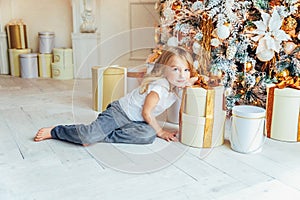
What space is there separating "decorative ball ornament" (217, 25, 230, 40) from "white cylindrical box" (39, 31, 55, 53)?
100 inches

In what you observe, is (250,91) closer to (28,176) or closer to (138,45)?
(138,45)

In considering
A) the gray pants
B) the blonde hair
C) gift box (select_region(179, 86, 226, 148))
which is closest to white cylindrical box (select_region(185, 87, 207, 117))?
gift box (select_region(179, 86, 226, 148))

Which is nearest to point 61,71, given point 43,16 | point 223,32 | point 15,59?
point 15,59

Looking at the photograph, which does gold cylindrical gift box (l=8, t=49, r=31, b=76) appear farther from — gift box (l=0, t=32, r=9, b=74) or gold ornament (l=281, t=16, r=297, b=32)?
gold ornament (l=281, t=16, r=297, b=32)

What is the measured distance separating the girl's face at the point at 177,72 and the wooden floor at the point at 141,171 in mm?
324

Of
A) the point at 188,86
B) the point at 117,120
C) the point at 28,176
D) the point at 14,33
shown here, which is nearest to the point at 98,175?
the point at 28,176

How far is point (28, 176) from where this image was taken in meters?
1.42

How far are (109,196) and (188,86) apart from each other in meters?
0.72

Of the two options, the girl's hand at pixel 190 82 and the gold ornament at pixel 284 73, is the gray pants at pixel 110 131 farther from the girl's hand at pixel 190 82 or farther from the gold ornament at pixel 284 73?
the gold ornament at pixel 284 73

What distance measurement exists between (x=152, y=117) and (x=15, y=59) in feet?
8.88

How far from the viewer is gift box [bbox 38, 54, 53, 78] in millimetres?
3941

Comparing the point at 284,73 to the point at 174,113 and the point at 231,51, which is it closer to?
the point at 231,51

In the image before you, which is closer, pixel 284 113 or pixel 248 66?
pixel 284 113

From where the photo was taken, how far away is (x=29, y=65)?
154 inches
